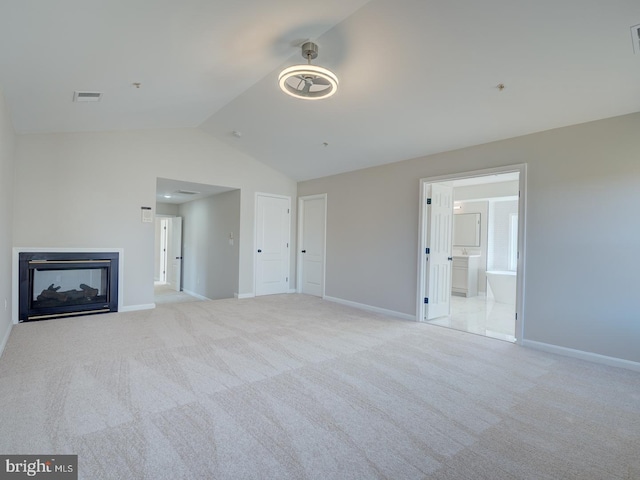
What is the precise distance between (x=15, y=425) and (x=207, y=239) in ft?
19.0

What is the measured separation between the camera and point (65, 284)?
458cm

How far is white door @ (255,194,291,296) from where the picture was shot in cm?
659

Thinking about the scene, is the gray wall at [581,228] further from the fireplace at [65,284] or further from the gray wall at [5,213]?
the fireplace at [65,284]

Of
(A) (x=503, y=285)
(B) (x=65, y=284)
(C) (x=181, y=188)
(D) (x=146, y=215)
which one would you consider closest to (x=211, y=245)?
(C) (x=181, y=188)

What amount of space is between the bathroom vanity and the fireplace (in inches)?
275

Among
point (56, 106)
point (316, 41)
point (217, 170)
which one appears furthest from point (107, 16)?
point (217, 170)

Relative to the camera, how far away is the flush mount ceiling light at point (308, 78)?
101 inches

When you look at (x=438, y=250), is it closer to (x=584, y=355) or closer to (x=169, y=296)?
(x=584, y=355)

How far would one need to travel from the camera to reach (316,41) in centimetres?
301

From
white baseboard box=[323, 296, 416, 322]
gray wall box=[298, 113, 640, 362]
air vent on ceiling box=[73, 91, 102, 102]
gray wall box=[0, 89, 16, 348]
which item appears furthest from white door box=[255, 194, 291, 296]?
gray wall box=[0, 89, 16, 348]

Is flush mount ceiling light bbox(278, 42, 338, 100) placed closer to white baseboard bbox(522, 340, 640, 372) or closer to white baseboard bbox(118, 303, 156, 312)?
white baseboard bbox(522, 340, 640, 372)

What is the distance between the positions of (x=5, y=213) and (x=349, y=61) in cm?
413

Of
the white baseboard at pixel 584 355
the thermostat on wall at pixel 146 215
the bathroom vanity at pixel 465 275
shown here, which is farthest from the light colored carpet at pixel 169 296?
the white baseboard at pixel 584 355

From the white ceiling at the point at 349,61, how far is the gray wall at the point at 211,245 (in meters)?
2.60
